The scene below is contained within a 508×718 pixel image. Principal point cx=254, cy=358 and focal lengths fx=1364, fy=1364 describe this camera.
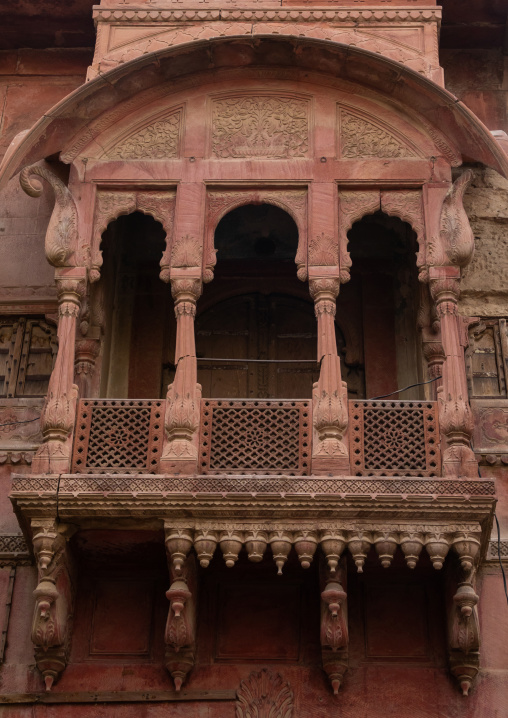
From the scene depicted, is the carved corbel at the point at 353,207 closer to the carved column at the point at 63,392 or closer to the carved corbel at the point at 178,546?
the carved column at the point at 63,392

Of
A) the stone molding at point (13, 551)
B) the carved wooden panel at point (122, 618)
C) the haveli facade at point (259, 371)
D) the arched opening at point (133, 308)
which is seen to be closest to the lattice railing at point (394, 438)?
the haveli facade at point (259, 371)

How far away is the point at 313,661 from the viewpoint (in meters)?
9.54

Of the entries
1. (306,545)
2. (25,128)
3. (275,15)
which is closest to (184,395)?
(306,545)

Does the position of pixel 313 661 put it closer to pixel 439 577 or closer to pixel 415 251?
pixel 439 577

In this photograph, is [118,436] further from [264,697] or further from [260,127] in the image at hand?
[260,127]

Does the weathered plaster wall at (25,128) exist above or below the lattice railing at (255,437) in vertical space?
above

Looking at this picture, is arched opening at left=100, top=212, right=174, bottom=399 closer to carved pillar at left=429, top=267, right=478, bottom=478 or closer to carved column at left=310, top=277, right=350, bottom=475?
carved column at left=310, top=277, right=350, bottom=475

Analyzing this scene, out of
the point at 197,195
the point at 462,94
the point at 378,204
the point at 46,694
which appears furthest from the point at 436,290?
the point at 46,694

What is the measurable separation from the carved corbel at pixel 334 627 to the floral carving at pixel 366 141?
10.6 feet

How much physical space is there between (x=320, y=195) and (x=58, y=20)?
328 centimetres

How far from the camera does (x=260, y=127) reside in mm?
10555

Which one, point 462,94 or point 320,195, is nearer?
point 320,195

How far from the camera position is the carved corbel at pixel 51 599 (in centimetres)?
911

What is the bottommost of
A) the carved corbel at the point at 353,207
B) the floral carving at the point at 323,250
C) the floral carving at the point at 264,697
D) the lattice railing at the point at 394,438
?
the floral carving at the point at 264,697
